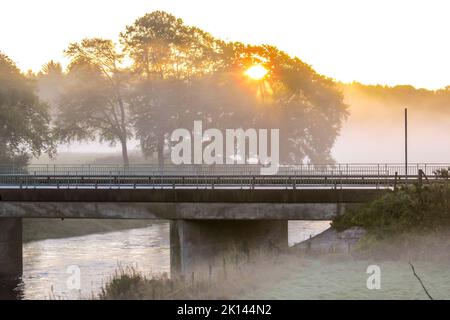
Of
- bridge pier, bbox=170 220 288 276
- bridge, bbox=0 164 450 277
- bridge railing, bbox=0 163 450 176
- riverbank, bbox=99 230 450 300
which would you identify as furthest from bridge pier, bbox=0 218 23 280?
riverbank, bbox=99 230 450 300

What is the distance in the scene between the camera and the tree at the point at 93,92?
85.0m

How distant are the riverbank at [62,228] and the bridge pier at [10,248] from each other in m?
15.6

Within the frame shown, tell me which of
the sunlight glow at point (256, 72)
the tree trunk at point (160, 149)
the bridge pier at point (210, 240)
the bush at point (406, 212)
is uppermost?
the sunlight glow at point (256, 72)

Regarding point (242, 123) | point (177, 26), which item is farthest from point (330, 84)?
point (177, 26)

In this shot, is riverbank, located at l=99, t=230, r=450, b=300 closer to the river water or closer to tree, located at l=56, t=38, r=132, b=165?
the river water

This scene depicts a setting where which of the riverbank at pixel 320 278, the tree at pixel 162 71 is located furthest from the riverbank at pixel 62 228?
the riverbank at pixel 320 278

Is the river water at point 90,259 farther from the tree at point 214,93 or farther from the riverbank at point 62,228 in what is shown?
the tree at point 214,93

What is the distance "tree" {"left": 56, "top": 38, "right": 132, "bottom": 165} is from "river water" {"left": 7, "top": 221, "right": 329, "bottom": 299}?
59.8 feet

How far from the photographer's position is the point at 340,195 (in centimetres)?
3897

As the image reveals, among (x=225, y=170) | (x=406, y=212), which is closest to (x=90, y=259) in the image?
(x=406, y=212)

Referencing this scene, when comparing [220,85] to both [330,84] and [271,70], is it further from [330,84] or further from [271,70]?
[330,84]

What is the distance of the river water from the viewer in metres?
40.8

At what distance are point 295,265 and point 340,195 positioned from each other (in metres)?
11.5

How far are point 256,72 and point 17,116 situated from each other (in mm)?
28586
